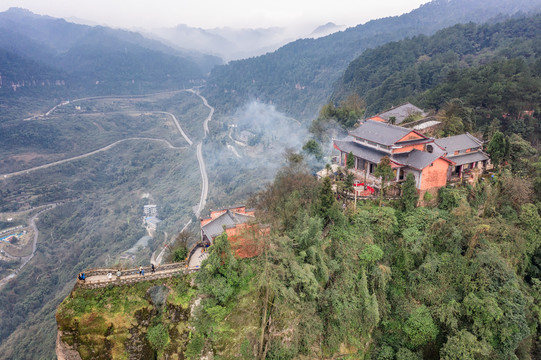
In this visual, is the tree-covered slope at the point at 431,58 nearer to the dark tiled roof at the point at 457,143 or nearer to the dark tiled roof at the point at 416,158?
the dark tiled roof at the point at 457,143

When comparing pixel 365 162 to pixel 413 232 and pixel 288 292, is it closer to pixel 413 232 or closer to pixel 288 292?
pixel 413 232

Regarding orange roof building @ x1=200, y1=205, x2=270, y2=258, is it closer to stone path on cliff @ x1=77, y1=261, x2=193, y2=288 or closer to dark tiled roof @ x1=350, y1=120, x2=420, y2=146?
stone path on cliff @ x1=77, y1=261, x2=193, y2=288

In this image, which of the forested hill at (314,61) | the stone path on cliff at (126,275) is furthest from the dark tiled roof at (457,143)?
the forested hill at (314,61)

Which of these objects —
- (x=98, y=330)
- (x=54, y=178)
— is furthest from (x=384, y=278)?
(x=54, y=178)

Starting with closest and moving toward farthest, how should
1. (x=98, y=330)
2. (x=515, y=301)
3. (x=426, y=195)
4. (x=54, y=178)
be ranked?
(x=98, y=330) < (x=515, y=301) < (x=426, y=195) < (x=54, y=178)

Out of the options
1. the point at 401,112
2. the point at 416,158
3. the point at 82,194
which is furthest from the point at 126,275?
the point at 82,194

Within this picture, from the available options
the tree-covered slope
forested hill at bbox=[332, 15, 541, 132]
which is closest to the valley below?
the tree-covered slope
